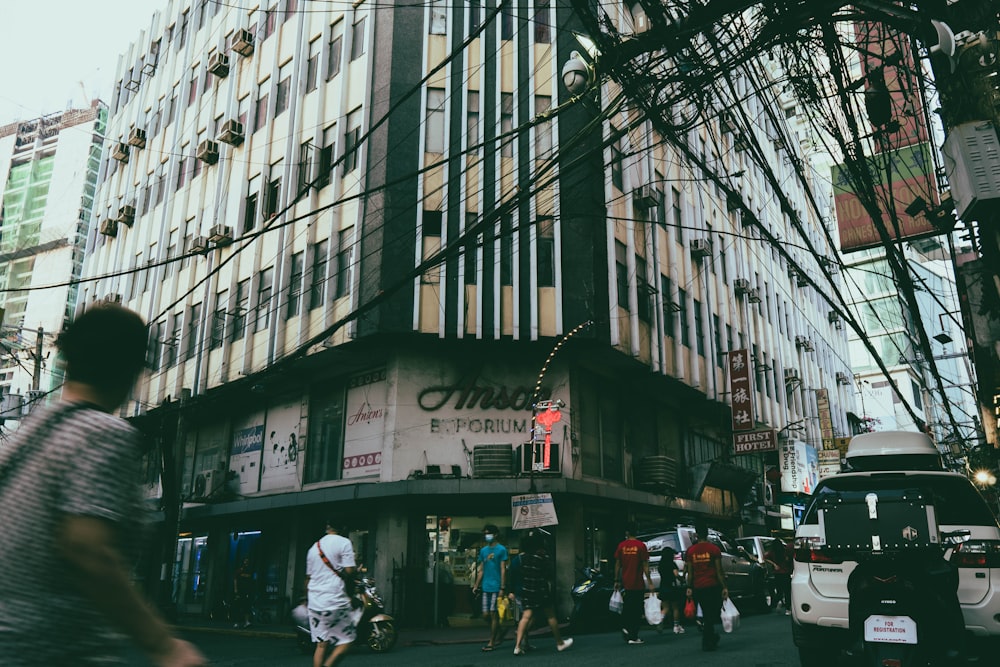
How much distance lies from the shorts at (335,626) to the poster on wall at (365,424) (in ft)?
36.0

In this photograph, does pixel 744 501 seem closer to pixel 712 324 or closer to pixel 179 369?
pixel 712 324

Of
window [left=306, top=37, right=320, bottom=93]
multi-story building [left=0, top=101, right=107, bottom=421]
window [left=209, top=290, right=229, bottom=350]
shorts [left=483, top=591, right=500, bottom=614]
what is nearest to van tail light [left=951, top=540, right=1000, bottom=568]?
shorts [left=483, top=591, right=500, bottom=614]

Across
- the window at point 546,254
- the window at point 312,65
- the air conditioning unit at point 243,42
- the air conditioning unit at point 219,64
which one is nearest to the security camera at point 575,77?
the window at point 546,254

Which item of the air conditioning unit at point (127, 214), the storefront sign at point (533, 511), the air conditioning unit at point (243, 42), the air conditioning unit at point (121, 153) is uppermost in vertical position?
the air conditioning unit at point (243, 42)

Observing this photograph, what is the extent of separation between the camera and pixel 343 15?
22.4 m

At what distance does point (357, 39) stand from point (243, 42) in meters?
6.37

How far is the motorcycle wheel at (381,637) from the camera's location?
11594 millimetres

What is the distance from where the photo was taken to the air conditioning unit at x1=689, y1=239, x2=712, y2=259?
2694 cm

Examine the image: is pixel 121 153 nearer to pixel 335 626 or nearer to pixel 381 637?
pixel 381 637

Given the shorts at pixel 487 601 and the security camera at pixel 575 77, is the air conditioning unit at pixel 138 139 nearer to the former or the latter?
the shorts at pixel 487 601

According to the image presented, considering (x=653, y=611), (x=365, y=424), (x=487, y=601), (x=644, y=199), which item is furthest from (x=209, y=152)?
(x=653, y=611)

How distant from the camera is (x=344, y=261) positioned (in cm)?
1991

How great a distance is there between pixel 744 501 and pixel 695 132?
16412 mm

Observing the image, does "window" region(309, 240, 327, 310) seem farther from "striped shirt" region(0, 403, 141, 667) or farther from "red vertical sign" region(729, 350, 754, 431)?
"striped shirt" region(0, 403, 141, 667)
